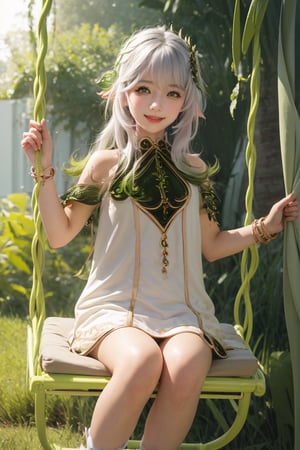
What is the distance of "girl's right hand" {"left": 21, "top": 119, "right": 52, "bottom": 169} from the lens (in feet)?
8.25

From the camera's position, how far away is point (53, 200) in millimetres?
2598

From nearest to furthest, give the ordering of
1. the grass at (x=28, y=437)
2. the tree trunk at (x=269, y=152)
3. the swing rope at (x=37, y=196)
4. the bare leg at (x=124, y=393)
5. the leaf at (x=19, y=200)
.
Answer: the bare leg at (x=124, y=393) → the swing rope at (x=37, y=196) → the grass at (x=28, y=437) → the tree trunk at (x=269, y=152) → the leaf at (x=19, y=200)

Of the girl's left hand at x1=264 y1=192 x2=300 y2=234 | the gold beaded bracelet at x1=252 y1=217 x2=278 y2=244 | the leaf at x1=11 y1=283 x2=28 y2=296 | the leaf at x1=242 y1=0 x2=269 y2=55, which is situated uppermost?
the leaf at x1=242 y1=0 x2=269 y2=55

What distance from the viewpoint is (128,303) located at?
8.54 ft

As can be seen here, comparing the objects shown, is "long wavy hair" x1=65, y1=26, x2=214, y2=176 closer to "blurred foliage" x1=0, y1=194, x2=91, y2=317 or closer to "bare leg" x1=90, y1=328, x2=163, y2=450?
"bare leg" x1=90, y1=328, x2=163, y2=450

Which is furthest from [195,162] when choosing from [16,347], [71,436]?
[16,347]

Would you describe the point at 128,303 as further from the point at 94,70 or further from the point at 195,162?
the point at 94,70

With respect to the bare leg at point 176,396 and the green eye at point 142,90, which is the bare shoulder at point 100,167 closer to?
the green eye at point 142,90

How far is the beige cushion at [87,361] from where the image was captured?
2.41m

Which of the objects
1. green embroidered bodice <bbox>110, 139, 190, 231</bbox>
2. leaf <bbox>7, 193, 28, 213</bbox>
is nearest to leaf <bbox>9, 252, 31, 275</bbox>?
leaf <bbox>7, 193, 28, 213</bbox>

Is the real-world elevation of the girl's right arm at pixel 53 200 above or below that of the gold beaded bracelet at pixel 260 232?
above

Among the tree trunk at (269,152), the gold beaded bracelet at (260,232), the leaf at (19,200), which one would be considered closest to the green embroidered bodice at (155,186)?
the gold beaded bracelet at (260,232)

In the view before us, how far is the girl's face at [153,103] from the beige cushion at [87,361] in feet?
2.25

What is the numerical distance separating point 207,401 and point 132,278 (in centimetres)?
92
